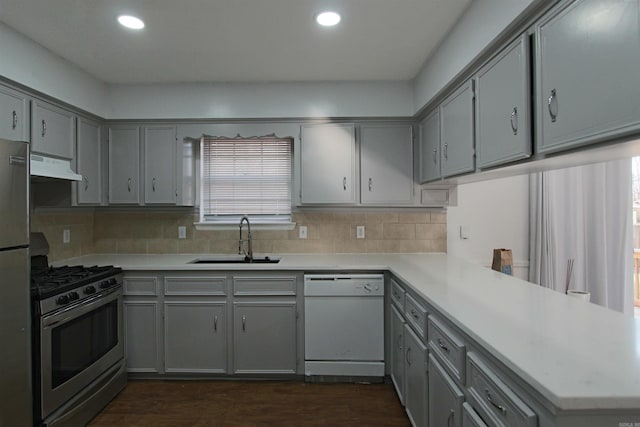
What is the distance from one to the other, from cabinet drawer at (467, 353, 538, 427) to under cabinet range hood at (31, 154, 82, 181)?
274 centimetres

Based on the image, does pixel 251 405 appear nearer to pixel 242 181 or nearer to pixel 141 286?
pixel 141 286

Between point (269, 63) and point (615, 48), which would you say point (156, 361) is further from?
point (615, 48)

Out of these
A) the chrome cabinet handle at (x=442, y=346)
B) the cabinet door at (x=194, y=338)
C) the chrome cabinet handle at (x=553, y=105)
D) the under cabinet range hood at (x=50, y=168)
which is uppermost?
the chrome cabinet handle at (x=553, y=105)

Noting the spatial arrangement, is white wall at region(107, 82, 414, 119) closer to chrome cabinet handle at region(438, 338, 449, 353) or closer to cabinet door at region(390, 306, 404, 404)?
cabinet door at region(390, 306, 404, 404)

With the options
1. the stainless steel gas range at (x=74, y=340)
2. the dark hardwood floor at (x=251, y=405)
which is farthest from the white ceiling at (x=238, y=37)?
the dark hardwood floor at (x=251, y=405)

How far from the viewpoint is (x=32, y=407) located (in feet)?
6.68

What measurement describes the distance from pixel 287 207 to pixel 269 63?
54.6 inches

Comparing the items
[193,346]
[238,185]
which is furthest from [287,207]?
[193,346]

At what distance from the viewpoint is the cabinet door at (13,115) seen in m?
2.35

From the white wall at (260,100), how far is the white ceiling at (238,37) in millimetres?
101

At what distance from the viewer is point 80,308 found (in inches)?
96.5

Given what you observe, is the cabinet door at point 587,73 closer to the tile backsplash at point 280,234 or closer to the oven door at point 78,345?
the tile backsplash at point 280,234

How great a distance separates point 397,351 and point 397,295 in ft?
1.36

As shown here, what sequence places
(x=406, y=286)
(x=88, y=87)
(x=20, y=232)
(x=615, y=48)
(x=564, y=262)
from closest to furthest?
(x=615, y=48), (x=20, y=232), (x=406, y=286), (x=88, y=87), (x=564, y=262)
